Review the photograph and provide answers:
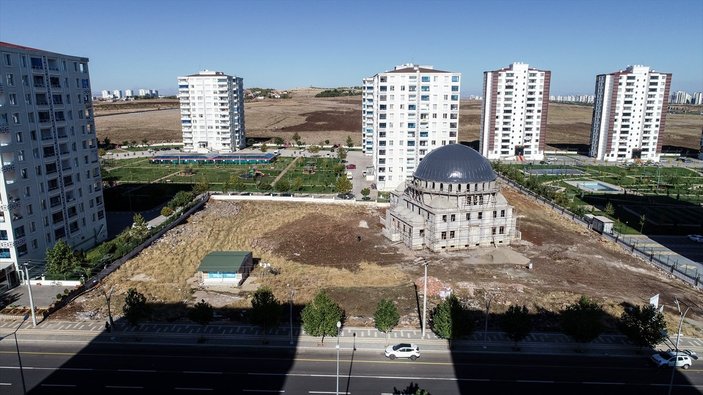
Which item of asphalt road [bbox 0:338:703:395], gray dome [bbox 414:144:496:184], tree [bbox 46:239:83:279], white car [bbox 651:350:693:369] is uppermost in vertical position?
gray dome [bbox 414:144:496:184]

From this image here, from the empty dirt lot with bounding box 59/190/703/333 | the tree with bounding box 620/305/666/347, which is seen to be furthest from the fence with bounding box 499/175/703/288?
the tree with bounding box 620/305/666/347

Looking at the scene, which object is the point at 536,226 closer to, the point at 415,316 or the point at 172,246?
the point at 415,316

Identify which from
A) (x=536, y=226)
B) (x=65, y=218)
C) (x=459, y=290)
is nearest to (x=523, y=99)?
(x=536, y=226)

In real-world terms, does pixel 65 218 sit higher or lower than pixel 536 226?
higher

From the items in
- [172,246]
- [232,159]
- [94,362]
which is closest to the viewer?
[94,362]

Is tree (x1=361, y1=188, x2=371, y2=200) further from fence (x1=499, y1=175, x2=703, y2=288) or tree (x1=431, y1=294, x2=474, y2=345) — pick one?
tree (x1=431, y1=294, x2=474, y2=345)

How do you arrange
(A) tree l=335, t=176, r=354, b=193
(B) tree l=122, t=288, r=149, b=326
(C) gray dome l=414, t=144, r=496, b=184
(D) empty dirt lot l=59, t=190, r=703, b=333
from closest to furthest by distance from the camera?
(B) tree l=122, t=288, r=149, b=326, (D) empty dirt lot l=59, t=190, r=703, b=333, (C) gray dome l=414, t=144, r=496, b=184, (A) tree l=335, t=176, r=354, b=193

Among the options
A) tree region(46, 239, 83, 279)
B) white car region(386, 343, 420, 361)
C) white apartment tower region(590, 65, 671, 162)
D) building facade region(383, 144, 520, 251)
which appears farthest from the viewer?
white apartment tower region(590, 65, 671, 162)
